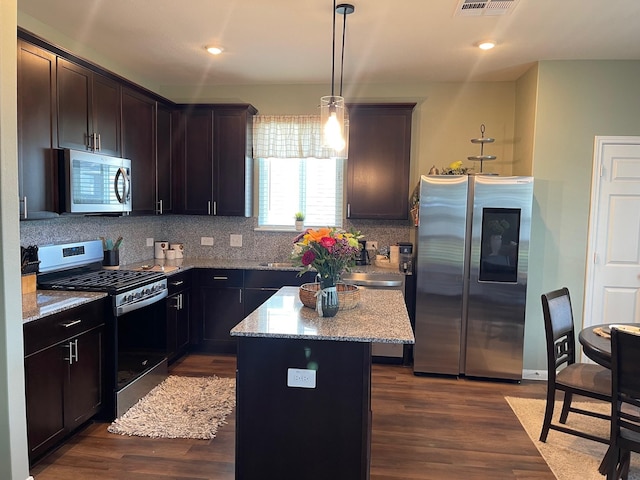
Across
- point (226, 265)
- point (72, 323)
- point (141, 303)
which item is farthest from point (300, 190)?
point (72, 323)

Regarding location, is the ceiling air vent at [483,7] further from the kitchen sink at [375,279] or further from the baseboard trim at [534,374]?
the baseboard trim at [534,374]

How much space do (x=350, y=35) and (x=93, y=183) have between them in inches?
84.1

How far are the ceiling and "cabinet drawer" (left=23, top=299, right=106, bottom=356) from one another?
76.7 inches

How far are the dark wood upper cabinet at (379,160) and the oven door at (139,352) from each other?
2.15 meters

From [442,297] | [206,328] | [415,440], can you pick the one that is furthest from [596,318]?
[206,328]

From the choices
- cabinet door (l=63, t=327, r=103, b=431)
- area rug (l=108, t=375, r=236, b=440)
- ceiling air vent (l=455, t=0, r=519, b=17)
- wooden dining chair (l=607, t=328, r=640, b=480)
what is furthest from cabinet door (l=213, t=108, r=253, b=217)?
wooden dining chair (l=607, t=328, r=640, b=480)

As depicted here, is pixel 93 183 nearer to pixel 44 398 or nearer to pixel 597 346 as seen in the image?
pixel 44 398

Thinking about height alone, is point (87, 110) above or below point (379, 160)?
above

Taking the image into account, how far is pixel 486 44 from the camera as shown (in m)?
3.44

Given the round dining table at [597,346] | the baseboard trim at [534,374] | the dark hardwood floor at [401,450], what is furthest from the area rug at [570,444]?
the round dining table at [597,346]

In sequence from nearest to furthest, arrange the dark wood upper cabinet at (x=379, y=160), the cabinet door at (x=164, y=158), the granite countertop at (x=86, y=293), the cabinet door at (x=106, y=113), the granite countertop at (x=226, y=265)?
the granite countertop at (x=86, y=293), the cabinet door at (x=106, y=113), the granite countertop at (x=226, y=265), the cabinet door at (x=164, y=158), the dark wood upper cabinet at (x=379, y=160)

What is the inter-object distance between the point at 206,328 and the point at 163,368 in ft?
2.47

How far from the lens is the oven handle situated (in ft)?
9.90

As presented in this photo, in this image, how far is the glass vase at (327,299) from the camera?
2338 mm
